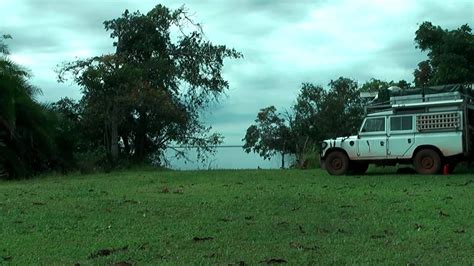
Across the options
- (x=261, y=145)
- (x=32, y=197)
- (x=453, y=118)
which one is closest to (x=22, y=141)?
(x=32, y=197)

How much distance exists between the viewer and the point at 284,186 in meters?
15.8

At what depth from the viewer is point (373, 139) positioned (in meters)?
19.9

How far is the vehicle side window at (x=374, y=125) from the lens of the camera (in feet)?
65.3

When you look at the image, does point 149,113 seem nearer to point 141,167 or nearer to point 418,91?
point 141,167

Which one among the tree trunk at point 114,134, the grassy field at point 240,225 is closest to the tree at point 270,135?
the tree trunk at point 114,134

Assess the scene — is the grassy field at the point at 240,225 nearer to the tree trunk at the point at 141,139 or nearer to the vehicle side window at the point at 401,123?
the vehicle side window at the point at 401,123

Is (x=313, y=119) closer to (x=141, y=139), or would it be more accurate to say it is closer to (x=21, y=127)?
(x=141, y=139)

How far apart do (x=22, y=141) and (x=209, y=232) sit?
15.8 metres

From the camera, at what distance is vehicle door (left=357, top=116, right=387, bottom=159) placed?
65.0 feet

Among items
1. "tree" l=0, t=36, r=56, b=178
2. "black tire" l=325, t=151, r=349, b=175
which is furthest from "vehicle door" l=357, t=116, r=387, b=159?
"tree" l=0, t=36, r=56, b=178

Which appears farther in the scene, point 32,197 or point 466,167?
point 466,167

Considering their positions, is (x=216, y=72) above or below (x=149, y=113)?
above

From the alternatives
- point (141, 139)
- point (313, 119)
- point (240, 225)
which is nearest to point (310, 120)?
point (313, 119)

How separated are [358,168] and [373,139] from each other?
4.50ft
